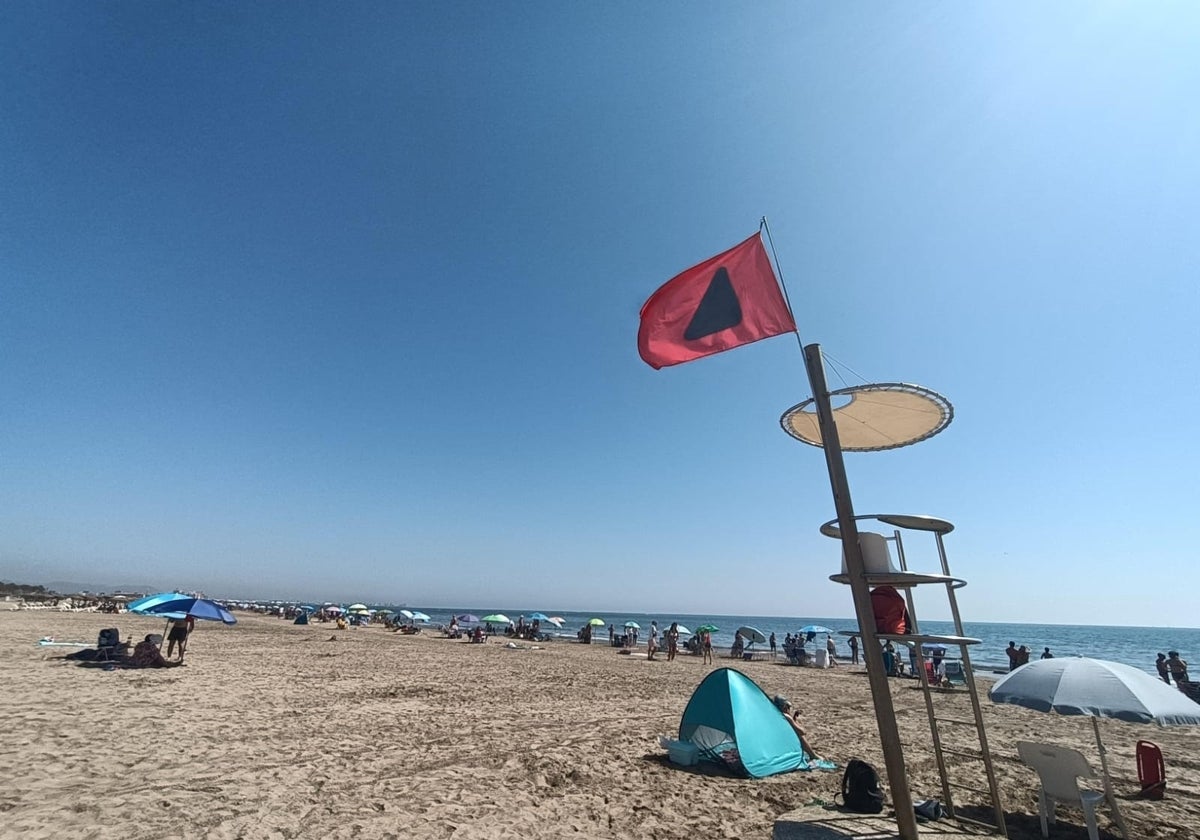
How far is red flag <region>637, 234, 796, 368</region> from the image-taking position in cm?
576

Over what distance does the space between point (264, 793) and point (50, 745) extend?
3.99 m

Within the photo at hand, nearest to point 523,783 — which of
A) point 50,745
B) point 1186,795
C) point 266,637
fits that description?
point 50,745

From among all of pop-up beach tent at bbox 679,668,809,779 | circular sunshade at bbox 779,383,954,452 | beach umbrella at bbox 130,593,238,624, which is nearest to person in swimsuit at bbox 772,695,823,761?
pop-up beach tent at bbox 679,668,809,779

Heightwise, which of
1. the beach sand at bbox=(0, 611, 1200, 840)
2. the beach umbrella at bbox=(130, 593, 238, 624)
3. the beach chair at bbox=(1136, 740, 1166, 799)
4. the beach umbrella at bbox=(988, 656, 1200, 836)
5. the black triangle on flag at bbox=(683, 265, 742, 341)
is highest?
the black triangle on flag at bbox=(683, 265, 742, 341)

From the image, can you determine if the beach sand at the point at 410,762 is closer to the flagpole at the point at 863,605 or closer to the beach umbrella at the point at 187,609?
the beach umbrella at the point at 187,609

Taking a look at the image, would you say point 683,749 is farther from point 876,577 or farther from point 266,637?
point 266,637

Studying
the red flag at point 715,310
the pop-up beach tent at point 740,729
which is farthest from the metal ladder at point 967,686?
the red flag at point 715,310

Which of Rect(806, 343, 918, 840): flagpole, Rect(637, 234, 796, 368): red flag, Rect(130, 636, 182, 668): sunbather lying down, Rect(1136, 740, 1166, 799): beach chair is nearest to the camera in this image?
Rect(806, 343, 918, 840): flagpole

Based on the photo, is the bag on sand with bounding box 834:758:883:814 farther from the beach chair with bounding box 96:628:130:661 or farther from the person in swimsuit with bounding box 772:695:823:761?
the beach chair with bounding box 96:628:130:661

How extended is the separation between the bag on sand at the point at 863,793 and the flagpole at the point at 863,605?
837mm

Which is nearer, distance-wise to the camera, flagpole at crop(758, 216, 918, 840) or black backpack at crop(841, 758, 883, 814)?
flagpole at crop(758, 216, 918, 840)

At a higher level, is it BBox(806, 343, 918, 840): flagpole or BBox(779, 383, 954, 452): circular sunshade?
BBox(779, 383, 954, 452): circular sunshade

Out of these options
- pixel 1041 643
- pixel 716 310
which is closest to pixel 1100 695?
pixel 716 310

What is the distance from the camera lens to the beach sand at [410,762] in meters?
6.00
